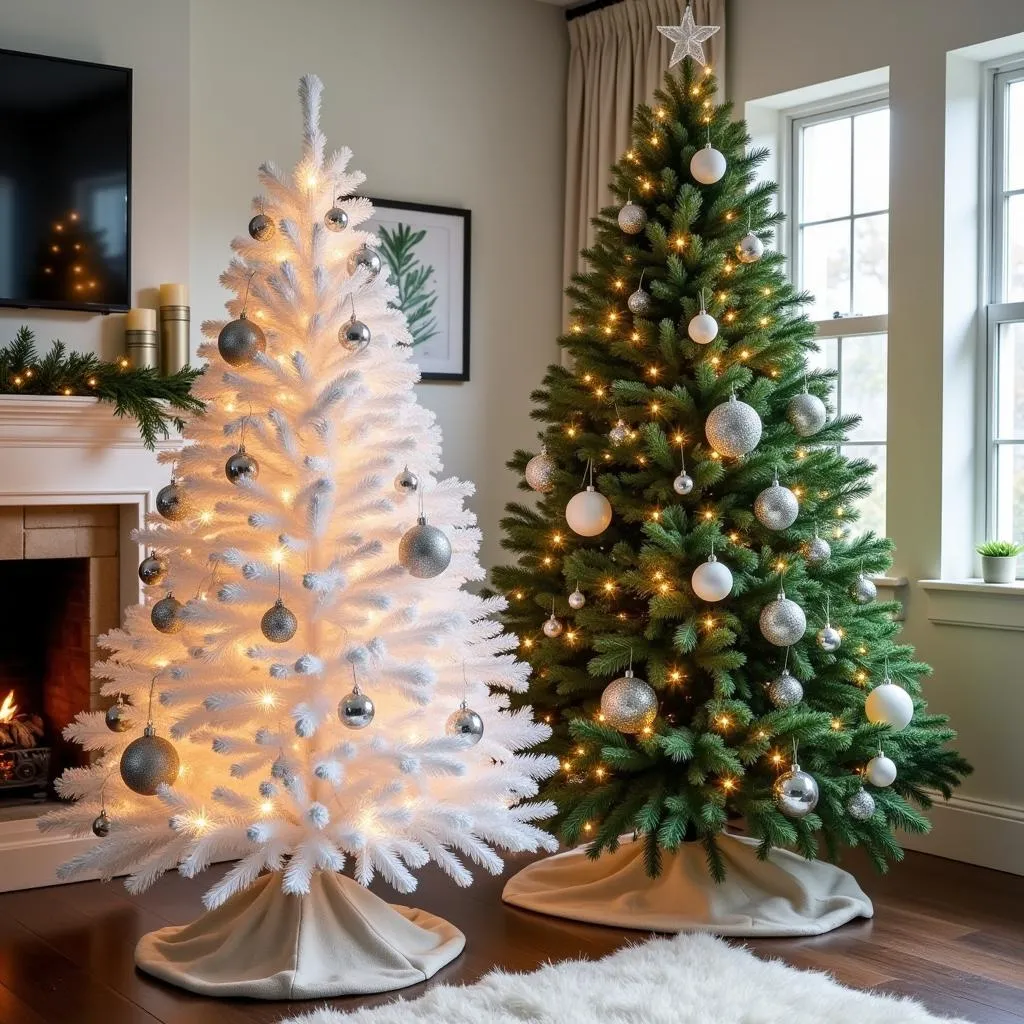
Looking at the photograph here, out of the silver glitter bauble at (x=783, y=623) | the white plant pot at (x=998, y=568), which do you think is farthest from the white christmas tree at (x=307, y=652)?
the white plant pot at (x=998, y=568)

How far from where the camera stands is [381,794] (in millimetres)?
2701

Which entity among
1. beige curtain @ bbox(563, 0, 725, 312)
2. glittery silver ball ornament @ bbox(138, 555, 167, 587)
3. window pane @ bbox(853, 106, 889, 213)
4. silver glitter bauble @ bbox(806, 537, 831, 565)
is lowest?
glittery silver ball ornament @ bbox(138, 555, 167, 587)

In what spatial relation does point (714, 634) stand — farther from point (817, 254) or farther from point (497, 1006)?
point (817, 254)

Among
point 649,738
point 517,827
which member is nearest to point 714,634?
point 649,738

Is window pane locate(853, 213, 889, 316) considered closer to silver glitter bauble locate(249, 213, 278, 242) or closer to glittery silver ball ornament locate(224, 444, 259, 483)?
silver glitter bauble locate(249, 213, 278, 242)

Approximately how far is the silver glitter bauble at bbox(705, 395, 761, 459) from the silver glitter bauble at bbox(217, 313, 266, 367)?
1.04 meters

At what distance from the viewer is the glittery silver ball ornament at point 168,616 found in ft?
9.18

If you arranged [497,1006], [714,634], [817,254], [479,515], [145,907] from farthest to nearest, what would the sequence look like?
[479,515] → [817,254] → [145,907] → [714,634] → [497,1006]

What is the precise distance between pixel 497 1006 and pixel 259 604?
2.98ft

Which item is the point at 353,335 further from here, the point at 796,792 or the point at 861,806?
the point at 861,806

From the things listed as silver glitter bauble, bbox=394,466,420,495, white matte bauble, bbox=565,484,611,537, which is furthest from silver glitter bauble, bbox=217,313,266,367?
white matte bauble, bbox=565,484,611,537

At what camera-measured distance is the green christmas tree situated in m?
3.05

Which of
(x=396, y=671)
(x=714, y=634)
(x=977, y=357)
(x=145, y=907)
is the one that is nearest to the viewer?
(x=396, y=671)

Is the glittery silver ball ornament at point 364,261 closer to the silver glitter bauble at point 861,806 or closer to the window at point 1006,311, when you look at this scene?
the silver glitter bauble at point 861,806
